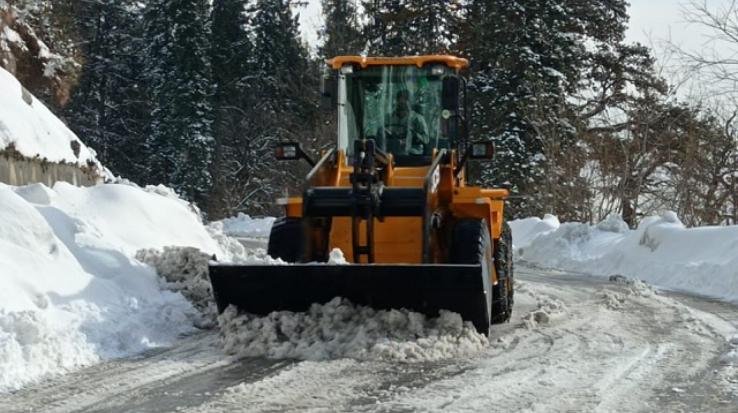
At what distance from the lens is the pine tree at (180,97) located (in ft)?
137

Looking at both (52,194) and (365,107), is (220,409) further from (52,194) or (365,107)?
(52,194)

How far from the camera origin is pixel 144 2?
49.1m

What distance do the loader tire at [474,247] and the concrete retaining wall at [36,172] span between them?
738cm

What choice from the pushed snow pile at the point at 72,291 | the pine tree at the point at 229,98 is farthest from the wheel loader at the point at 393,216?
the pine tree at the point at 229,98

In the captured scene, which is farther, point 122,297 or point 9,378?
point 122,297

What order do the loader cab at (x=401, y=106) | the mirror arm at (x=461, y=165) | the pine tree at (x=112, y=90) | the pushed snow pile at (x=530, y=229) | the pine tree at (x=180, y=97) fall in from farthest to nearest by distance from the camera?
the pine tree at (x=112, y=90) < the pine tree at (x=180, y=97) < the pushed snow pile at (x=530, y=229) < the loader cab at (x=401, y=106) < the mirror arm at (x=461, y=165)

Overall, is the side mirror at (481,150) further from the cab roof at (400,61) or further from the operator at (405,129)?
the cab roof at (400,61)

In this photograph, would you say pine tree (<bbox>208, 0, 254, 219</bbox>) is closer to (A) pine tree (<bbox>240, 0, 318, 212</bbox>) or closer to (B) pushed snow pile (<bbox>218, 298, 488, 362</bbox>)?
(A) pine tree (<bbox>240, 0, 318, 212</bbox>)

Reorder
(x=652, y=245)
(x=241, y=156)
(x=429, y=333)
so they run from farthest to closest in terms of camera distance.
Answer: (x=241, y=156), (x=652, y=245), (x=429, y=333)

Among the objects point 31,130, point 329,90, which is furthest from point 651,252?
point 31,130

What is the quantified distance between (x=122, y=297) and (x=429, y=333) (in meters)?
2.87

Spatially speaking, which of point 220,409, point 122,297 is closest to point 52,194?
point 122,297

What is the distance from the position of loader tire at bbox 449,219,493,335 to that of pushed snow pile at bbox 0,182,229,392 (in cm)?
247

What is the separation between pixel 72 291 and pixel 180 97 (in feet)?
118
